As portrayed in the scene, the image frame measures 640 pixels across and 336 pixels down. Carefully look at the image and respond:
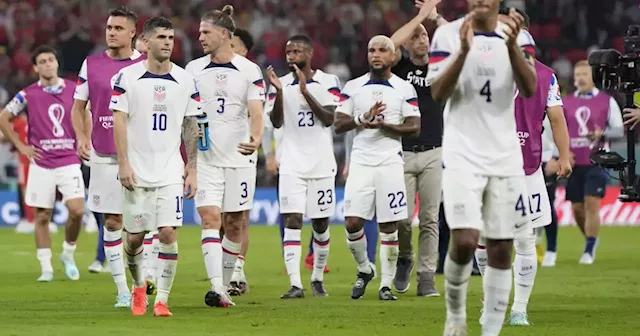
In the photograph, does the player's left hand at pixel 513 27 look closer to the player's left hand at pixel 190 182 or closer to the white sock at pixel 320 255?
the player's left hand at pixel 190 182

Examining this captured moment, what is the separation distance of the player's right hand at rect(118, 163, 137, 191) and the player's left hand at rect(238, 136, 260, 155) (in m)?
1.42

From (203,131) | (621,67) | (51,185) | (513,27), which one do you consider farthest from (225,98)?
(513,27)

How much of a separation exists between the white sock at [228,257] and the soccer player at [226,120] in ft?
0.03

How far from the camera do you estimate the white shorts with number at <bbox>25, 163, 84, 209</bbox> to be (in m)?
16.1

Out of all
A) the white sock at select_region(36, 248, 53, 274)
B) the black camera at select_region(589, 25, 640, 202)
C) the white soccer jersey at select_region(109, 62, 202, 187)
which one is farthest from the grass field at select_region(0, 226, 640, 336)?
the black camera at select_region(589, 25, 640, 202)

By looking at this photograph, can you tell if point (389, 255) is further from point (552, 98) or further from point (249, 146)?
point (552, 98)

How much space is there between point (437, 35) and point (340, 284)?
21.9 ft

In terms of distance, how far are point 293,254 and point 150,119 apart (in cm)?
287

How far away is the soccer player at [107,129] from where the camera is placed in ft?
39.6

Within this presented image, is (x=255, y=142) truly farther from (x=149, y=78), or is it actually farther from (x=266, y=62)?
(x=266, y=62)

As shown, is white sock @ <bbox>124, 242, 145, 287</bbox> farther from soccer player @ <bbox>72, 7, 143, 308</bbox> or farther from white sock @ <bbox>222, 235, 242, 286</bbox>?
white sock @ <bbox>222, 235, 242, 286</bbox>

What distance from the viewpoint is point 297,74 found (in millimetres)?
13539

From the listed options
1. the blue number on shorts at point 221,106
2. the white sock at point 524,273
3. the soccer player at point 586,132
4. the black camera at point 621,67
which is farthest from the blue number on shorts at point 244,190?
the soccer player at point 586,132

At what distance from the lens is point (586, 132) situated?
19.4 meters
